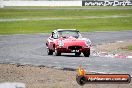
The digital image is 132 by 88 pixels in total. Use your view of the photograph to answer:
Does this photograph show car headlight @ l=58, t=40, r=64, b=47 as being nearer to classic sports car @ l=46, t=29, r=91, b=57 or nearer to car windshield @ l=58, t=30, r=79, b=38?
classic sports car @ l=46, t=29, r=91, b=57

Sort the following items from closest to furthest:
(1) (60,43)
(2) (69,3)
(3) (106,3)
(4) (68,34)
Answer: (1) (60,43) → (4) (68,34) → (3) (106,3) → (2) (69,3)

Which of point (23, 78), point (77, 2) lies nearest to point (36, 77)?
point (23, 78)

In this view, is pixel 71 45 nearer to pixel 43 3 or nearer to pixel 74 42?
pixel 74 42

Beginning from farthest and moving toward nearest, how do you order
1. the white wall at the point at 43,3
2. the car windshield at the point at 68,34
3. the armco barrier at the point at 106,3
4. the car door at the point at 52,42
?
the armco barrier at the point at 106,3 < the white wall at the point at 43,3 < the car windshield at the point at 68,34 < the car door at the point at 52,42

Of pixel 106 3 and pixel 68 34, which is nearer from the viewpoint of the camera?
pixel 68 34

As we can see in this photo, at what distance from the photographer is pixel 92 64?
2091cm

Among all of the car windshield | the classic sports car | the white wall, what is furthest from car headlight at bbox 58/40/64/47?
the white wall

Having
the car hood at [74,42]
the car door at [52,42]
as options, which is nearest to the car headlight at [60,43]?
the car hood at [74,42]

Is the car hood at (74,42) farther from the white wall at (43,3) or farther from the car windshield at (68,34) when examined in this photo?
the white wall at (43,3)

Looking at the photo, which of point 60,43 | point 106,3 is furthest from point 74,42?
point 106,3

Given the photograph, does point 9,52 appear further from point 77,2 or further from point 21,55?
point 77,2

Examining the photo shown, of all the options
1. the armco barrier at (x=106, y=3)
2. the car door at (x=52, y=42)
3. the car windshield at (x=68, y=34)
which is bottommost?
the armco barrier at (x=106, y=3)

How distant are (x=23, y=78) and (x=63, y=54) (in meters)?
10.0

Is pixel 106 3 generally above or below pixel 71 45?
below
